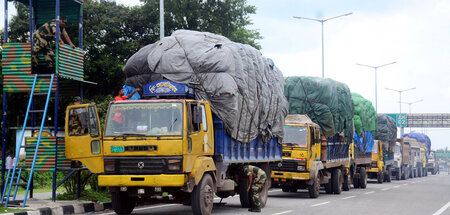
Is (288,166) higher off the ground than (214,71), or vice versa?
(214,71)

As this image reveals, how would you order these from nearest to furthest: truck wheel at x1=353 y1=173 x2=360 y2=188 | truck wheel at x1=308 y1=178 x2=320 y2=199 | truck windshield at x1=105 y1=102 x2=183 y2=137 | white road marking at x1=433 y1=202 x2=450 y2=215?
truck windshield at x1=105 y1=102 x2=183 y2=137, white road marking at x1=433 y1=202 x2=450 y2=215, truck wheel at x1=308 y1=178 x2=320 y2=199, truck wheel at x1=353 y1=173 x2=360 y2=188

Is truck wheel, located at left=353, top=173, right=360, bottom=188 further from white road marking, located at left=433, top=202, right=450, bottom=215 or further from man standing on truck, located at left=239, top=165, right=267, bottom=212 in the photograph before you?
man standing on truck, located at left=239, top=165, right=267, bottom=212

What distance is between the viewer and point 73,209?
13.6 m

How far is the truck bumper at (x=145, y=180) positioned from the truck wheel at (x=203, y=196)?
63cm

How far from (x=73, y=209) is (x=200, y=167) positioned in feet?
10.2

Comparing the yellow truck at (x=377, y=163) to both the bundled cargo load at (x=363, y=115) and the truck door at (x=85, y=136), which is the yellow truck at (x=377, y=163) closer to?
the bundled cargo load at (x=363, y=115)

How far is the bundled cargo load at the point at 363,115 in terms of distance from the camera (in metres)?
29.7

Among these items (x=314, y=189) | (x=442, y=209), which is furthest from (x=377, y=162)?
(x=442, y=209)

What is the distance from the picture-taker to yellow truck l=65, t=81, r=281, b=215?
39.4ft

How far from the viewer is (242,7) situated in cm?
3678

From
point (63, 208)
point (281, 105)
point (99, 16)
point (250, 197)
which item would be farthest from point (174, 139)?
point (99, 16)

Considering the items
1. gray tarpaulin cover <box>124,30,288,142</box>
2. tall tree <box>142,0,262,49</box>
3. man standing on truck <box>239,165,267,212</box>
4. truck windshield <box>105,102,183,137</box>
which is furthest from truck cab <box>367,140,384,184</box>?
truck windshield <box>105,102,183,137</box>

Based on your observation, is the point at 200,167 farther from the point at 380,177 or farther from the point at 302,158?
the point at 380,177

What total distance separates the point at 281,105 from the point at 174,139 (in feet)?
19.4
